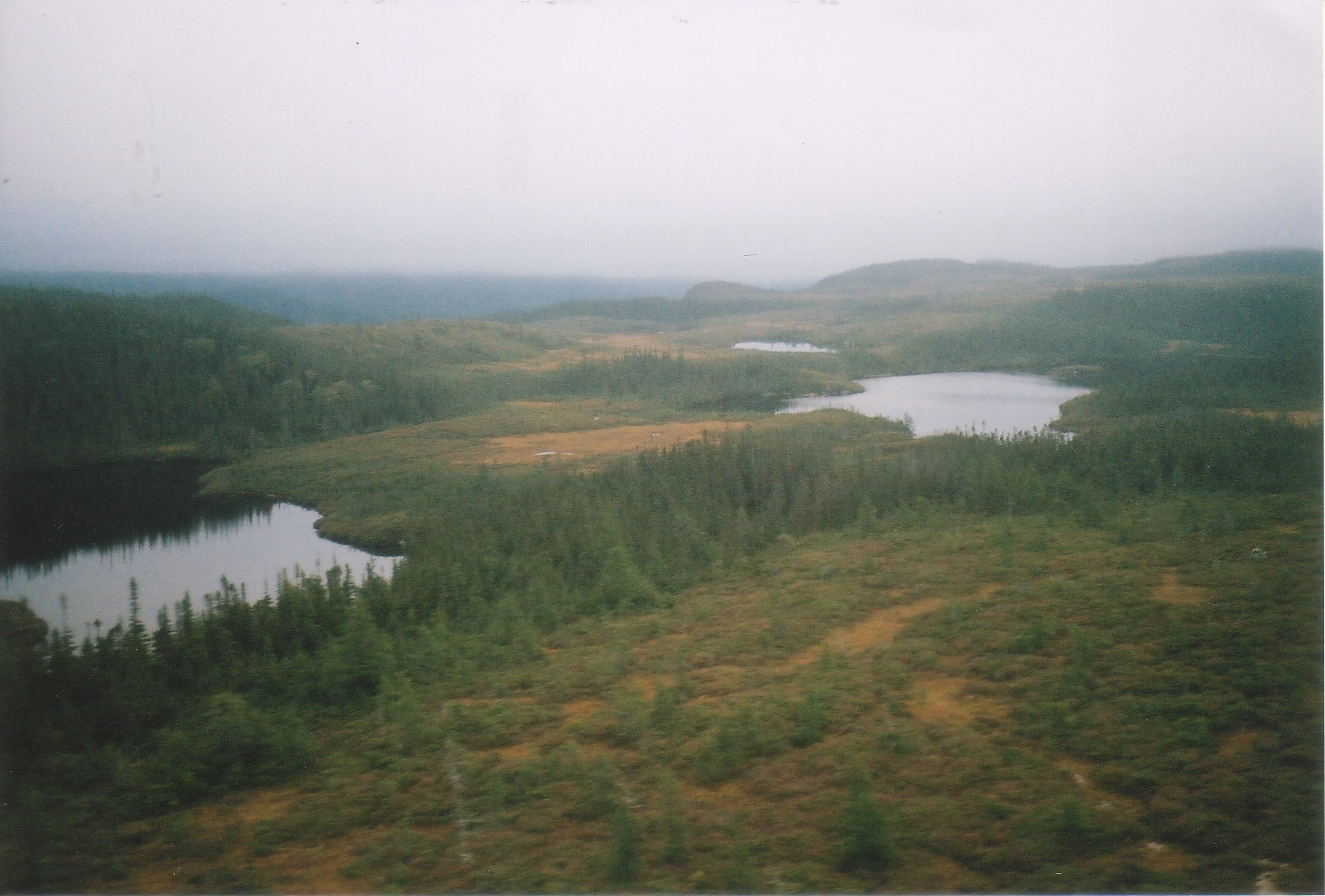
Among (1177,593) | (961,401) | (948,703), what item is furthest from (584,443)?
(948,703)

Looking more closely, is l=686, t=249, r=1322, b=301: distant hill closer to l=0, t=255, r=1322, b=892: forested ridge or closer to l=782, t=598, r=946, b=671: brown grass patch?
l=0, t=255, r=1322, b=892: forested ridge

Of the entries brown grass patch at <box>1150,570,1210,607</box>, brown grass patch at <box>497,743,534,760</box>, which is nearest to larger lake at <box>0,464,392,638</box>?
brown grass patch at <box>497,743,534,760</box>

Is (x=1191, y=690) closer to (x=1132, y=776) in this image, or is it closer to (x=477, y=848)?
(x=1132, y=776)

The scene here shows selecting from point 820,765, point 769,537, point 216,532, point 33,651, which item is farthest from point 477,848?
point 216,532

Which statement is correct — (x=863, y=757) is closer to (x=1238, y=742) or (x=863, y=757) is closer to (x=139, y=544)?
(x=1238, y=742)

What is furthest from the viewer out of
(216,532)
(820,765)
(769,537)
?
(216,532)
